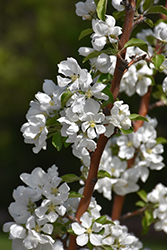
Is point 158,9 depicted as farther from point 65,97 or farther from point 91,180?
point 91,180

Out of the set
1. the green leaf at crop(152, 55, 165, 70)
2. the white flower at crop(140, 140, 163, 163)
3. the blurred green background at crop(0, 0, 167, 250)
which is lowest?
the white flower at crop(140, 140, 163, 163)

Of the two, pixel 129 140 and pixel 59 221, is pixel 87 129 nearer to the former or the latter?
pixel 59 221

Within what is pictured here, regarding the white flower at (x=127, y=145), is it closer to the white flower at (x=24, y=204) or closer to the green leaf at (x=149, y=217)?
the green leaf at (x=149, y=217)

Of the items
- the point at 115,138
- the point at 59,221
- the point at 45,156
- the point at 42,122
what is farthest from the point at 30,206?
the point at 45,156

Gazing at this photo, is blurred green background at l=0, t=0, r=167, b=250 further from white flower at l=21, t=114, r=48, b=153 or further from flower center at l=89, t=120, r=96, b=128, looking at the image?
flower center at l=89, t=120, r=96, b=128

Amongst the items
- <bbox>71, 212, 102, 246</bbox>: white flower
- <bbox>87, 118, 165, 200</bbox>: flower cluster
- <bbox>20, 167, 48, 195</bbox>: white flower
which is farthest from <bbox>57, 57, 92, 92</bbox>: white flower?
<bbox>87, 118, 165, 200</bbox>: flower cluster
